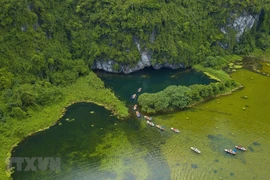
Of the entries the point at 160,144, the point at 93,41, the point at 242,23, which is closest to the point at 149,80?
the point at 93,41

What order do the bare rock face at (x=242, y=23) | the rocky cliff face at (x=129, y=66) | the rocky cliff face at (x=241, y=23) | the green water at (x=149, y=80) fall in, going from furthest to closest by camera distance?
the bare rock face at (x=242, y=23) → the rocky cliff face at (x=241, y=23) → the rocky cliff face at (x=129, y=66) → the green water at (x=149, y=80)

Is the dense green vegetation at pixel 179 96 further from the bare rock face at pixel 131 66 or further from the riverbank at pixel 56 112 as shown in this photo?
the bare rock face at pixel 131 66

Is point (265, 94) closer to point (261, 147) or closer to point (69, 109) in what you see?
point (261, 147)

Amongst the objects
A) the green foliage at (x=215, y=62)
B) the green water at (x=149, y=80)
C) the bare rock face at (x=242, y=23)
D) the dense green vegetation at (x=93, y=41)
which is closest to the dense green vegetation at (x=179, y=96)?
the dense green vegetation at (x=93, y=41)

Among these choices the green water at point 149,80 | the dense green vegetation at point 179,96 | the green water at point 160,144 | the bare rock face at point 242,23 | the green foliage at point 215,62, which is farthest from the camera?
the bare rock face at point 242,23

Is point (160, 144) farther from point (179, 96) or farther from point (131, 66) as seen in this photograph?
point (131, 66)

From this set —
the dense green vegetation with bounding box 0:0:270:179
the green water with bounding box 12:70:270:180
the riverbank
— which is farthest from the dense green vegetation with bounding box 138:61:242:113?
the riverbank

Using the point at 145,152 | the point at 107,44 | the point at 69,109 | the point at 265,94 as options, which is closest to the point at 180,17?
the point at 107,44

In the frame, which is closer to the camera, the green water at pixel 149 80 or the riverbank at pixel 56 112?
the riverbank at pixel 56 112
